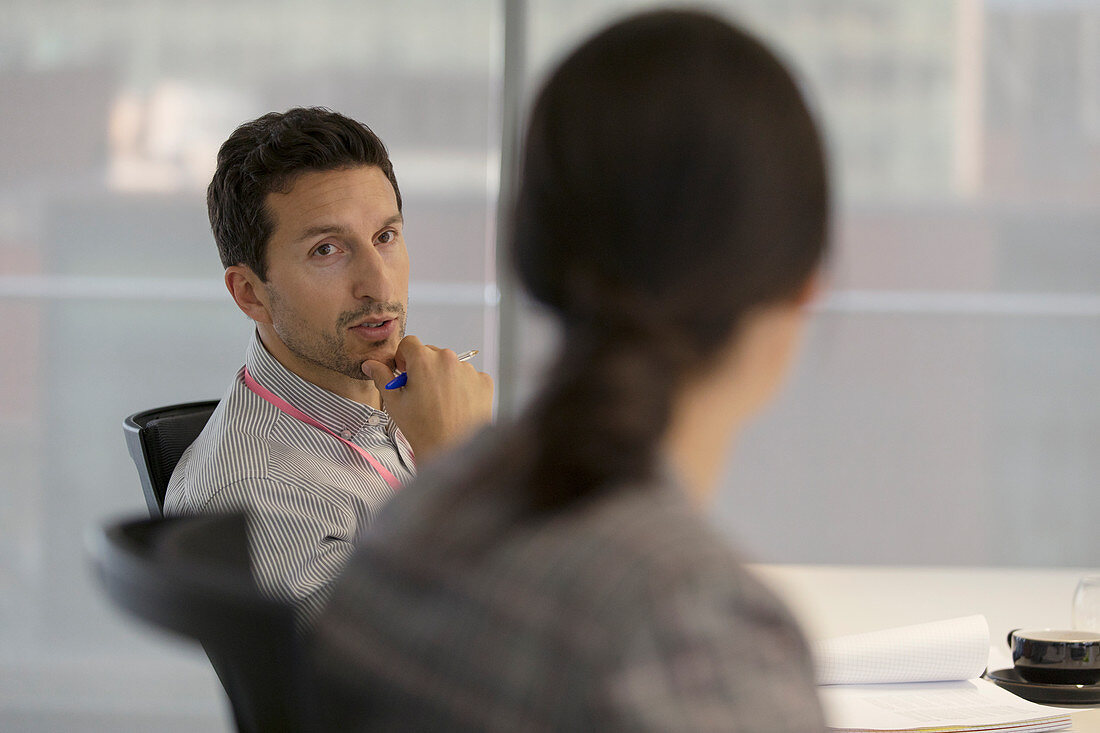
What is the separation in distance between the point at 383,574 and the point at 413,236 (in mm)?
2966

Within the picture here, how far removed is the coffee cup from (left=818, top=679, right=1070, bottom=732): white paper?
0.06 meters

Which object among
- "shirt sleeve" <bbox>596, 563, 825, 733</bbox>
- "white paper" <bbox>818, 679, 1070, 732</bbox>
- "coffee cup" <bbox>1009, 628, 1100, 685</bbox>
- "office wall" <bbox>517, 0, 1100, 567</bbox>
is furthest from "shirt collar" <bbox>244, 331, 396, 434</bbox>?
"office wall" <bbox>517, 0, 1100, 567</bbox>

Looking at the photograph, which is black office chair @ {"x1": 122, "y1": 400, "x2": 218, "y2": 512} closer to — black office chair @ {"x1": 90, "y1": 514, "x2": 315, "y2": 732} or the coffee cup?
black office chair @ {"x1": 90, "y1": 514, "x2": 315, "y2": 732}

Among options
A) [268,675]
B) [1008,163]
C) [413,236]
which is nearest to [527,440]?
[268,675]

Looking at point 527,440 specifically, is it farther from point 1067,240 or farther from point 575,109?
point 1067,240

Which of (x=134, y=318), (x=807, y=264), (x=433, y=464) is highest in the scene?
(x=807, y=264)

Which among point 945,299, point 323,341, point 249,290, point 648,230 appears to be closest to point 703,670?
point 648,230

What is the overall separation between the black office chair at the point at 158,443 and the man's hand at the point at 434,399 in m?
0.26

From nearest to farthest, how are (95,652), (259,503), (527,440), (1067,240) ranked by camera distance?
(527,440) → (259,503) → (95,652) → (1067,240)

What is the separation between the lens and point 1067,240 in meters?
3.61

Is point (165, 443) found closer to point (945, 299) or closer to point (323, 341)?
point (323, 341)

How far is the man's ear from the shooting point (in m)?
1.61

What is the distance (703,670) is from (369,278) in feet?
3.82

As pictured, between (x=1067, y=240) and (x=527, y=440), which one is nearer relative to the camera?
(x=527, y=440)
